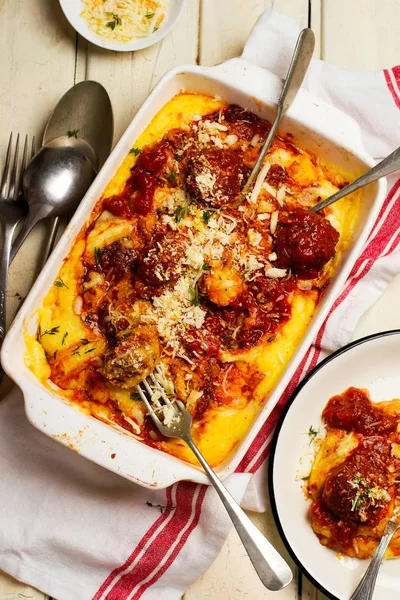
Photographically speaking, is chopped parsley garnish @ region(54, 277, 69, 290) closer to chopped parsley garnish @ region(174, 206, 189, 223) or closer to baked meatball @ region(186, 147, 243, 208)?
chopped parsley garnish @ region(174, 206, 189, 223)

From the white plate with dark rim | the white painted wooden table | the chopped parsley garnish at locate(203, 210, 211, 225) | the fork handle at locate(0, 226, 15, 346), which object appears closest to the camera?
the chopped parsley garnish at locate(203, 210, 211, 225)

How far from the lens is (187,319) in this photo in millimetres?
3297

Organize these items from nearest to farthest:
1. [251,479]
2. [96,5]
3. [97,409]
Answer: [97,409] < [251,479] < [96,5]

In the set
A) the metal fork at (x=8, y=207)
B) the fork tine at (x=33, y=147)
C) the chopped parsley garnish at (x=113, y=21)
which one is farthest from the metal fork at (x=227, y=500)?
the chopped parsley garnish at (x=113, y=21)

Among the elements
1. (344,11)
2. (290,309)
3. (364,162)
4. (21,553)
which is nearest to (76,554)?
(21,553)

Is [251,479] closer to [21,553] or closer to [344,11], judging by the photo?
[21,553]

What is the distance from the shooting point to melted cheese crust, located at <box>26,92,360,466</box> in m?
3.29

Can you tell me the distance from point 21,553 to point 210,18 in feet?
10.6

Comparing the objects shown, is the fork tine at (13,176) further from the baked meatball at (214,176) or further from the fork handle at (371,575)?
the fork handle at (371,575)

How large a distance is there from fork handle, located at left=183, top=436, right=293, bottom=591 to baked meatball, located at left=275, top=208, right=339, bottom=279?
98 centimetres

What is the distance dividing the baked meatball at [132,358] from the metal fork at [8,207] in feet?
2.79

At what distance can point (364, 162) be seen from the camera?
11.1 feet

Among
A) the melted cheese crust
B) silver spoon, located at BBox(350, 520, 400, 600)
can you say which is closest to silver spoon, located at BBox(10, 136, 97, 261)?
the melted cheese crust

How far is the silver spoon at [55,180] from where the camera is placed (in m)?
3.67
